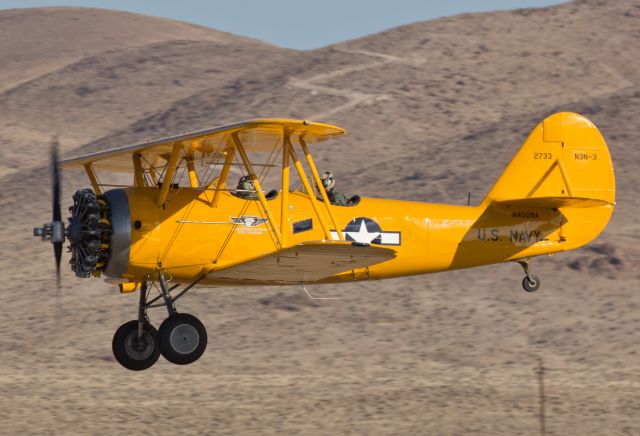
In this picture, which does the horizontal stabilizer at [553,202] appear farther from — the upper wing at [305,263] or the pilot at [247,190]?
the pilot at [247,190]

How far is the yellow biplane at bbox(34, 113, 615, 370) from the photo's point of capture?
15992mm

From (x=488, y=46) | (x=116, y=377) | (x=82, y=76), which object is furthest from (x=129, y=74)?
(x=116, y=377)

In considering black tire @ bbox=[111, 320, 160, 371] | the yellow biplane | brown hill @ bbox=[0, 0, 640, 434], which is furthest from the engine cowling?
brown hill @ bbox=[0, 0, 640, 434]

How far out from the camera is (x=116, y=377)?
89.0 ft

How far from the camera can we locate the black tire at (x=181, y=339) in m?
16.2

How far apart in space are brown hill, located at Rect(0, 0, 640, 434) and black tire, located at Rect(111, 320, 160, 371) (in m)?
7.44

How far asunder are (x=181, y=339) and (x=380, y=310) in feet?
50.4

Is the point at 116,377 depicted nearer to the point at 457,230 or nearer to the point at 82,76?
the point at 457,230

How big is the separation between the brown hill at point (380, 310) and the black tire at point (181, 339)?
27.3 feet

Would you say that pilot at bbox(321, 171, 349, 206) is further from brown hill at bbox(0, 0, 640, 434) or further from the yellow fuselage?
brown hill at bbox(0, 0, 640, 434)

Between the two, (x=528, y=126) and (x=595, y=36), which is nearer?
(x=528, y=126)

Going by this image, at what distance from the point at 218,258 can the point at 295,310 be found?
1460cm

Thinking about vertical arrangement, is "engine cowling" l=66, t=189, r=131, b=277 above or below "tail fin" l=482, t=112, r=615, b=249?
below

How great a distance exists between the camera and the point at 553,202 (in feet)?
60.5
